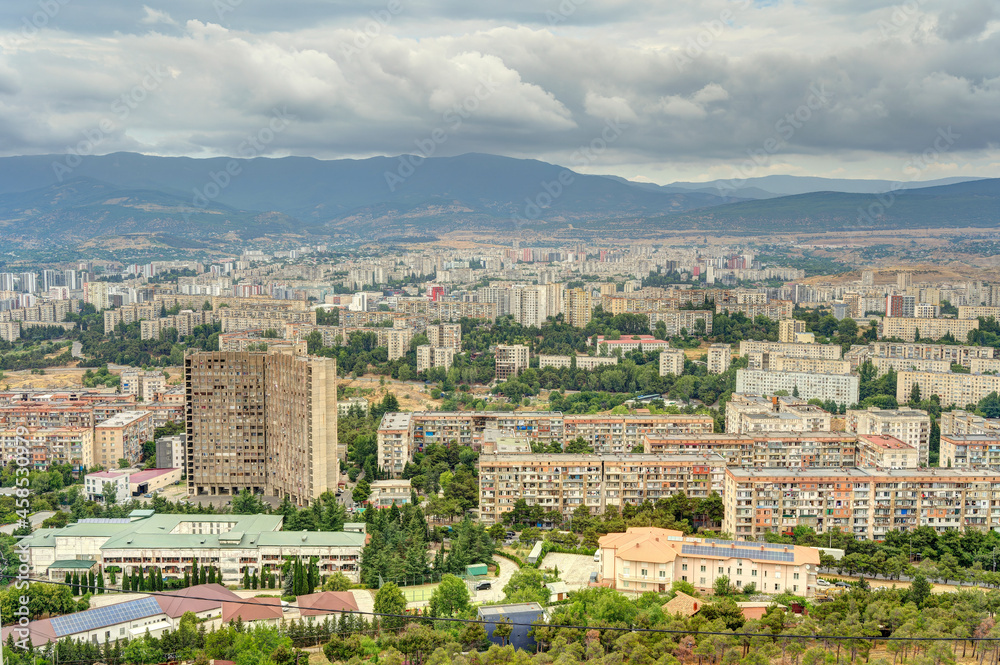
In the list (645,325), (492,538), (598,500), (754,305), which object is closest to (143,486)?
(492,538)

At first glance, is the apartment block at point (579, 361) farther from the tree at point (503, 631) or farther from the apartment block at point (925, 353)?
the tree at point (503, 631)

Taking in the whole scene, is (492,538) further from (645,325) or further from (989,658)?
(645,325)

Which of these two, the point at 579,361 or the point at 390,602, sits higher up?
the point at 579,361

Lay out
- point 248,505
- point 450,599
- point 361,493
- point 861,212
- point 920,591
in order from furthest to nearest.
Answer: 1. point 861,212
2. point 361,493
3. point 248,505
4. point 920,591
5. point 450,599

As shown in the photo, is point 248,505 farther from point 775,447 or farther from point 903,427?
point 903,427

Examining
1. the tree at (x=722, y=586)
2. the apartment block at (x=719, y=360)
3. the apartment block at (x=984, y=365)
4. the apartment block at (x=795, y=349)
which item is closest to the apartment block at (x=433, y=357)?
the apartment block at (x=719, y=360)

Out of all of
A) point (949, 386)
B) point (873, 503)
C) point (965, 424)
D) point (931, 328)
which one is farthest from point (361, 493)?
point (931, 328)
